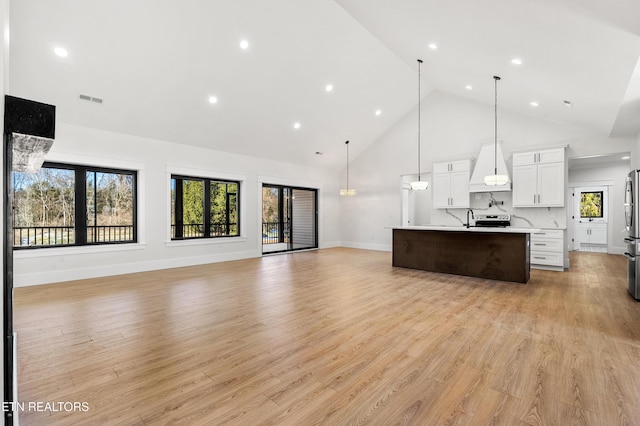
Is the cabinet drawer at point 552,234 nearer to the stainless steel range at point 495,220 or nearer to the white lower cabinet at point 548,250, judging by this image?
the white lower cabinet at point 548,250

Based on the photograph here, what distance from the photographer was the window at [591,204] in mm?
9797

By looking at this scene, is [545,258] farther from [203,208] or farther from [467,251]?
[203,208]

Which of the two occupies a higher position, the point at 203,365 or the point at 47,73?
the point at 47,73

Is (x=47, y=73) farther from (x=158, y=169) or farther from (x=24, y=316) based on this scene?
(x=24, y=316)

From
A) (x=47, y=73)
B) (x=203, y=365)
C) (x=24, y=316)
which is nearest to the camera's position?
(x=203, y=365)

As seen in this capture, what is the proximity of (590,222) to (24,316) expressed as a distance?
1367 cm

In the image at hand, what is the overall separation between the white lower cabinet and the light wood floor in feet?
4.99

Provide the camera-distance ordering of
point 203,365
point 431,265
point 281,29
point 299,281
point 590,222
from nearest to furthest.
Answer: point 203,365 → point 281,29 → point 299,281 → point 431,265 → point 590,222

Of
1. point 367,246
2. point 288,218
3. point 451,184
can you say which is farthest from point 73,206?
point 451,184

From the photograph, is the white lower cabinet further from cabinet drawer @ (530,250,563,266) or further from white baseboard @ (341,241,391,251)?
white baseboard @ (341,241,391,251)

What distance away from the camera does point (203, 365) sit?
Answer: 247 cm

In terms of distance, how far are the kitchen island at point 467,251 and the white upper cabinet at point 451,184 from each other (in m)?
2.01

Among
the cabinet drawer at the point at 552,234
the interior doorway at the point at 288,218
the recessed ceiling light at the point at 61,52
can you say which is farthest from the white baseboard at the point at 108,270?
the cabinet drawer at the point at 552,234

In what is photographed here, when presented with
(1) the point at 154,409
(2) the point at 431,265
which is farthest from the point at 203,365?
(2) the point at 431,265
